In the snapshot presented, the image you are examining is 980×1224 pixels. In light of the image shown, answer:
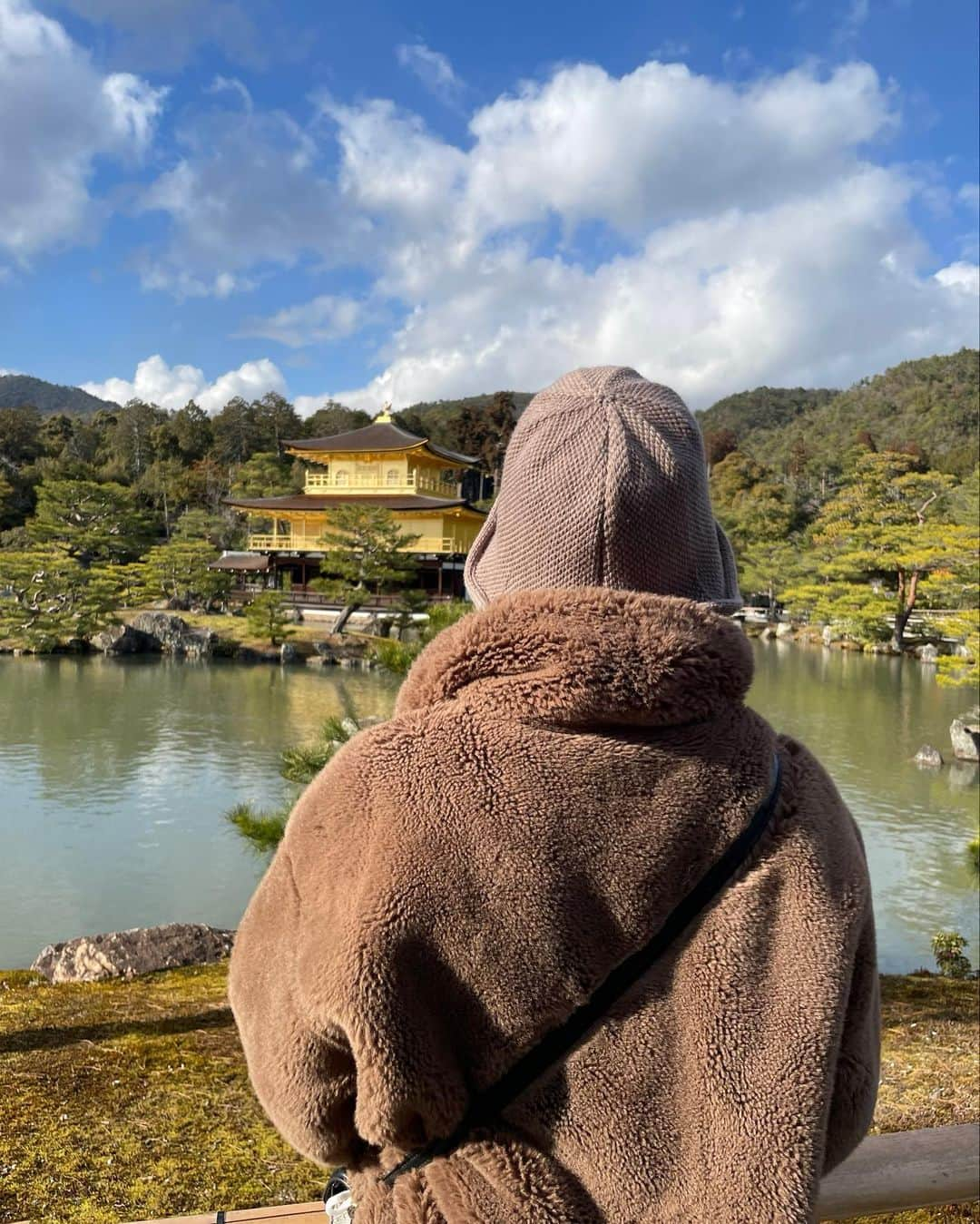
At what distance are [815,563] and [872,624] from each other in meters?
1.99

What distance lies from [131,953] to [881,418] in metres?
38.4

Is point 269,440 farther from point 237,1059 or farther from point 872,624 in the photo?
point 237,1059

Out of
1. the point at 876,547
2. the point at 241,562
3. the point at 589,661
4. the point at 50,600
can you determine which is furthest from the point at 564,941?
the point at 241,562

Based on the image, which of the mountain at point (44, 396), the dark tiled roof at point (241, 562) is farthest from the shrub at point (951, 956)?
the mountain at point (44, 396)

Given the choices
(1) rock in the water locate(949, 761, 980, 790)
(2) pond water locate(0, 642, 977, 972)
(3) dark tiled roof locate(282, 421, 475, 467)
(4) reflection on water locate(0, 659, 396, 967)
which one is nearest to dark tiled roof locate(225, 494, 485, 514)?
(3) dark tiled roof locate(282, 421, 475, 467)

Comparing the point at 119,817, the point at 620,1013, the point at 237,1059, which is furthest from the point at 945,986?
the point at 119,817

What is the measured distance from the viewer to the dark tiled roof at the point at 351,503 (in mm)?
16500

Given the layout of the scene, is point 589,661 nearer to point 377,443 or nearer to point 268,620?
point 268,620

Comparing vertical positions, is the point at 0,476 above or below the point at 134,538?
above

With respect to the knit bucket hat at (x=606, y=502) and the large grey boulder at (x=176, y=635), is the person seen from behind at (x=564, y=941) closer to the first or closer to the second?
the knit bucket hat at (x=606, y=502)

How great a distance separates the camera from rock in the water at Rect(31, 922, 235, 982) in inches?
123

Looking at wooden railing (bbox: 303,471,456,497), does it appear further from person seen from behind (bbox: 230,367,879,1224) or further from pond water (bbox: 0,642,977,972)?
person seen from behind (bbox: 230,367,879,1224)

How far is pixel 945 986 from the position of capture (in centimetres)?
336

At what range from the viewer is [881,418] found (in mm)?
36625
